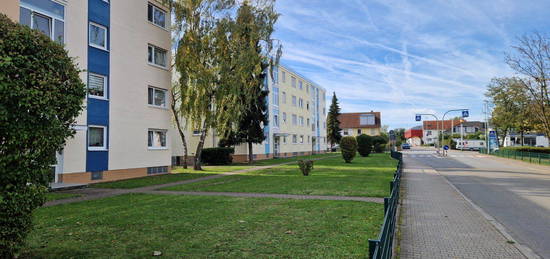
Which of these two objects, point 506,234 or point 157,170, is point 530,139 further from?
point 506,234

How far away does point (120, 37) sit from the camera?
18391 mm

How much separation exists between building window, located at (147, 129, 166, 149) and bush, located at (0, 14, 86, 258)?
1660 cm

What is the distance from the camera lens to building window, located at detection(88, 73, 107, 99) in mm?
16611

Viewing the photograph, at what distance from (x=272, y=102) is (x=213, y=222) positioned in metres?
34.3

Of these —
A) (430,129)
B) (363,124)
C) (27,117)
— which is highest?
(430,129)

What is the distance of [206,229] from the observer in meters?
6.96

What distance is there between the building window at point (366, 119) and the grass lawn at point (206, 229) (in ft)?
272

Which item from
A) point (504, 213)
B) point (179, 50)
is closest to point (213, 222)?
point (504, 213)

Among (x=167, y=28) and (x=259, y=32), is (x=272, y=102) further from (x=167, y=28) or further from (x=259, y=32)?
(x=167, y=28)

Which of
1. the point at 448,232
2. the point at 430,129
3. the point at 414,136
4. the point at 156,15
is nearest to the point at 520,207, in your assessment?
the point at 448,232

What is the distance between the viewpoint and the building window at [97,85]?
16.6 meters

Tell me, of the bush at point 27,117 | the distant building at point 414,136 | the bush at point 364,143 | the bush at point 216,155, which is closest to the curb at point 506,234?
the bush at point 27,117

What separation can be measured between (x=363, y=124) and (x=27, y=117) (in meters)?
89.9

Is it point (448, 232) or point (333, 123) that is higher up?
point (333, 123)
